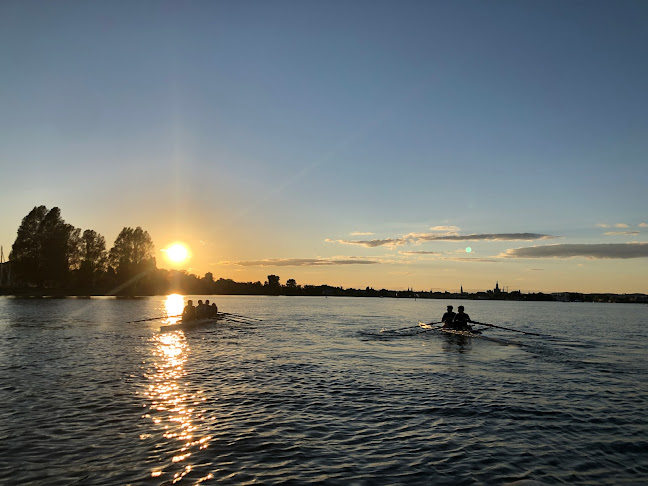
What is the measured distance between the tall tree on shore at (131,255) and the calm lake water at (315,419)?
132 metres

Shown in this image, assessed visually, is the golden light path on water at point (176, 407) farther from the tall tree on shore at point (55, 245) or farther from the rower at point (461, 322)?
the tall tree on shore at point (55, 245)

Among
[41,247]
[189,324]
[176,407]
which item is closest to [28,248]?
[41,247]

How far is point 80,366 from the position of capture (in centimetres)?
2559

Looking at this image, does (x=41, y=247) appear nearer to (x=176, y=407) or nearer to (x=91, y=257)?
(x=91, y=257)

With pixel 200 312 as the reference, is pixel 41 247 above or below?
above

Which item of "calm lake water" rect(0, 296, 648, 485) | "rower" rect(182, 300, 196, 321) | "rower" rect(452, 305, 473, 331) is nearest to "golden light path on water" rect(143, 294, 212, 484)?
"calm lake water" rect(0, 296, 648, 485)

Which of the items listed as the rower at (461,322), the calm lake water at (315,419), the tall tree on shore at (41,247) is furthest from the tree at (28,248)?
the rower at (461,322)

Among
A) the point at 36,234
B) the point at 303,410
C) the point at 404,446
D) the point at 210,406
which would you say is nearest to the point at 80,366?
the point at 210,406

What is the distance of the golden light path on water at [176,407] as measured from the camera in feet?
39.4

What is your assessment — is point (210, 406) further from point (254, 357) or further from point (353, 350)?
point (353, 350)

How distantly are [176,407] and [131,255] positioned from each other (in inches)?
6033

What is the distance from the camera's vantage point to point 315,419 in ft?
51.1

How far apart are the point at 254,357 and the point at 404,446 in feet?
64.0

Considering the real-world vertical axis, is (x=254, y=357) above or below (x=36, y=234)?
below
